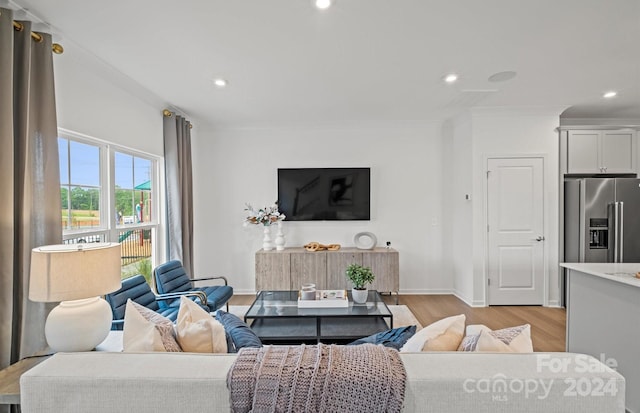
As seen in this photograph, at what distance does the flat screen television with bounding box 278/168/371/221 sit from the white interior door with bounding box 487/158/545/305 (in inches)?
66.4

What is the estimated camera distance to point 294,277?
4184mm

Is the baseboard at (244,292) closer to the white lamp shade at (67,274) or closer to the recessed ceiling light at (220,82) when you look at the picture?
the recessed ceiling light at (220,82)

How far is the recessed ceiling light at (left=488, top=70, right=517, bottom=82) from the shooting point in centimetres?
284

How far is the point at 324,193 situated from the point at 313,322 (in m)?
2.07

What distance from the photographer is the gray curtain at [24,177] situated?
5.74 feet

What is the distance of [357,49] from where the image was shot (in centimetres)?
236

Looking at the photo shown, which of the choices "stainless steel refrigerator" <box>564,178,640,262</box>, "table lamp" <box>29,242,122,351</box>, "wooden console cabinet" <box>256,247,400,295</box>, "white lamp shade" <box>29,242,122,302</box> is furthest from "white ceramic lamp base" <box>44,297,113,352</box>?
"stainless steel refrigerator" <box>564,178,640,262</box>

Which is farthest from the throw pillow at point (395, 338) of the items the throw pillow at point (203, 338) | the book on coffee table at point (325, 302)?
the book on coffee table at point (325, 302)

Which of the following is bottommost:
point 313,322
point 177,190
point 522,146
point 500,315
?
point 500,315

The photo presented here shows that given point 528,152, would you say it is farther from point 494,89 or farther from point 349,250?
point 349,250

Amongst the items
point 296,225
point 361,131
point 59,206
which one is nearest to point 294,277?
point 296,225

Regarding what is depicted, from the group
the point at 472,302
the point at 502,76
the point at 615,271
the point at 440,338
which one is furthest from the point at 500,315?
the point at 440,338

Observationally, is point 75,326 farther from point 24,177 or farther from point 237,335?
point 24,177

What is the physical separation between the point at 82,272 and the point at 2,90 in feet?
3.90
